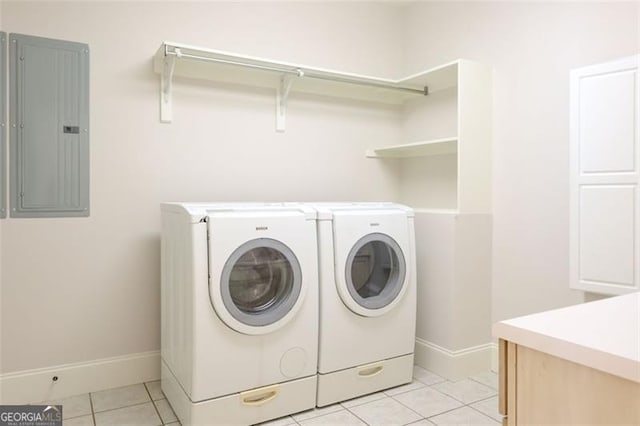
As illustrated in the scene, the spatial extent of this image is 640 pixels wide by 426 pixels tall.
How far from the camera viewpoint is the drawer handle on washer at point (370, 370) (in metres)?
2.44

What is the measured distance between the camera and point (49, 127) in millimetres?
2348

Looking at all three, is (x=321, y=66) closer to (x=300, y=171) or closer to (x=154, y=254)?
(x=300, y=171)

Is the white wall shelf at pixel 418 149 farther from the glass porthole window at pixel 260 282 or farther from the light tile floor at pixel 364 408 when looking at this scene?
the light tile floor at pixel 364 408

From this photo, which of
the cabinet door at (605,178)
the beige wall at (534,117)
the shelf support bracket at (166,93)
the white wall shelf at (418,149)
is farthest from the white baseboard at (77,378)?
the cabinet door at (605,178)

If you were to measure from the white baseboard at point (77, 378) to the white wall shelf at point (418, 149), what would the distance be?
79.6 inches

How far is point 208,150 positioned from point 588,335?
2.31m

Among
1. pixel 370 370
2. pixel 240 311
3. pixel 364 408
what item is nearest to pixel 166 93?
pixel 240 311

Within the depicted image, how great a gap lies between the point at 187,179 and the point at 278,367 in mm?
1240

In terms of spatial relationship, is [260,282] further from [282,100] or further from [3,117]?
[3,117]

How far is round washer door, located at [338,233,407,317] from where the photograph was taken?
237 centimetres

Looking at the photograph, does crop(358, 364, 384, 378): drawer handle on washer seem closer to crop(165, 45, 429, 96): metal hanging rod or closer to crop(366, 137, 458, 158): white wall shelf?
crop(366, 137, 458, 158): white wall shelf

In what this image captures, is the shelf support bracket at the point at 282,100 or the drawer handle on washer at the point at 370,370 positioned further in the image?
the shelf support bracket at the point at 282,100

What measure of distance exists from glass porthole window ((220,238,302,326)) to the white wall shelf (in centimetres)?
125

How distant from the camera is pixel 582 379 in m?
0.89
